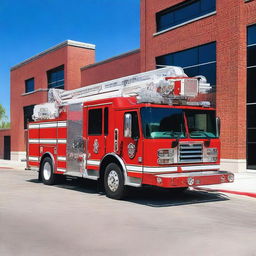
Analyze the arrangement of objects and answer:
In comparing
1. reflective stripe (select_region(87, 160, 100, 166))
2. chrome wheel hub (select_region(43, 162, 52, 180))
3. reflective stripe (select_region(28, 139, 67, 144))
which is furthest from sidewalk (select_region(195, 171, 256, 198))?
chrome wheel hub (select_region(43, 162, 52, 180))

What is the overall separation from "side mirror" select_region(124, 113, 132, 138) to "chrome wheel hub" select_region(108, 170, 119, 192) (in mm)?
1213

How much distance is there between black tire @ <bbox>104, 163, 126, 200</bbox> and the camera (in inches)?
398

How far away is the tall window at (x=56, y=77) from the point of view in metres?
30.7

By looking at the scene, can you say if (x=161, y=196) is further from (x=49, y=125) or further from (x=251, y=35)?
(x=251, y=35)

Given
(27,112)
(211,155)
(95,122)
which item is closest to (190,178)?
(211,155)

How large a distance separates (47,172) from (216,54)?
994cm

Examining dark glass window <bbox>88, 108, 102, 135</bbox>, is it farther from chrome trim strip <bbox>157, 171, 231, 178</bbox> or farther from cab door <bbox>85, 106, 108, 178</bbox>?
chrome trim strip <bbox>157, 171, 231, 178</bbox>

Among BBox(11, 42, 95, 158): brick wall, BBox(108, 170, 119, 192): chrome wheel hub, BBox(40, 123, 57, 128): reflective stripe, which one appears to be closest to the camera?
BBox(108, 170, 119, 192): chrome wheel hub

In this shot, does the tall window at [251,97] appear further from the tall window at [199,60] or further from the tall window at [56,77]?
the tall window at [56,77]

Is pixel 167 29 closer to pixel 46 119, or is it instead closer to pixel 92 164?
pixel 46 119

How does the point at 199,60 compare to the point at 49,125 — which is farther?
the point at 199,60

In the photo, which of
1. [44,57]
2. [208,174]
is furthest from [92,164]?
[44,57]

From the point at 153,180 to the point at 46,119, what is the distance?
6218 millimetres

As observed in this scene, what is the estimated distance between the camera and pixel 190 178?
9430mm
